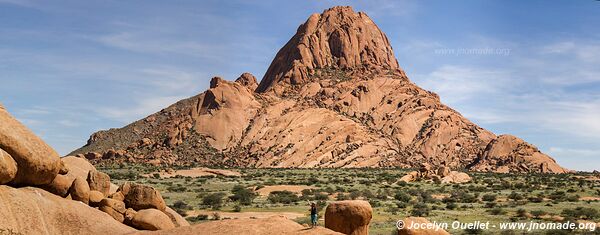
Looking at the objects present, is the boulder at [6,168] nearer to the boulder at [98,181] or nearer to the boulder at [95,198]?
the boulder at [95,198]

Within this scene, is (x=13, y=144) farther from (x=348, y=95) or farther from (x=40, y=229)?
(x=348, y=95)

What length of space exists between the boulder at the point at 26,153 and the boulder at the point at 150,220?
3.44 m

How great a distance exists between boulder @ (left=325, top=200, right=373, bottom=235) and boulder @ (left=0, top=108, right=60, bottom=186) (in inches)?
381

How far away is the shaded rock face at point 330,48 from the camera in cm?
14362

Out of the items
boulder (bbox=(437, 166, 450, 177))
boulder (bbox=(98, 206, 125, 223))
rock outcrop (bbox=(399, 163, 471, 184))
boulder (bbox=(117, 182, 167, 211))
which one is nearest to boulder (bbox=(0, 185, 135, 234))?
boulder (bbox=(98, 206, 125, 223))

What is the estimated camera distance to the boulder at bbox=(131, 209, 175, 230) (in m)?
20.5

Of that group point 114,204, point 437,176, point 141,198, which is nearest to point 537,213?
point 141,198

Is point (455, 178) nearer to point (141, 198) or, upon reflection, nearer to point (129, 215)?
point (141, 198)

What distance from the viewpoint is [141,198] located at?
22.5m

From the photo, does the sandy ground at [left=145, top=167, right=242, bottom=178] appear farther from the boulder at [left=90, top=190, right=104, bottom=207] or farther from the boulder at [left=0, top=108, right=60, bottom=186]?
the boulder at [left=0, top=108, right=60, bottom=186]

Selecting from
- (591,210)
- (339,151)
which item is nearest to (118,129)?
(339,151)

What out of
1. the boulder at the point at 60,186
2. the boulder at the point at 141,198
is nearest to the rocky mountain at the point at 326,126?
the boulder at the point at 141,198

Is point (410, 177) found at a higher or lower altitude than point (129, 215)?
higher

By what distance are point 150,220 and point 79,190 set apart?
2921mm
